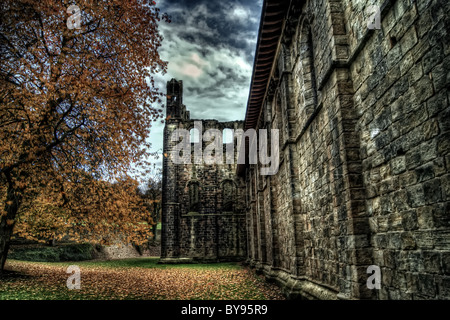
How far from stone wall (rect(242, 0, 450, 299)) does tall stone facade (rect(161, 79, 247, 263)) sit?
58.7 feet

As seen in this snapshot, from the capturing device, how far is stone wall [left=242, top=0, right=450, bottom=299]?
9.09 ft

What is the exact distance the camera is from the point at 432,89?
2.80 m

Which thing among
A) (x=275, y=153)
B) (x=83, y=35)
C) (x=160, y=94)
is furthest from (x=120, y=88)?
(x=275, y=153)

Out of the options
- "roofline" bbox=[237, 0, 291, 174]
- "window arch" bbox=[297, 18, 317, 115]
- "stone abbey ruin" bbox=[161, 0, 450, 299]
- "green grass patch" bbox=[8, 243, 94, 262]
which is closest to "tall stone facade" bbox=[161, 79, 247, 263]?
"green grass patch" bbox=[8, 243, 94, 262]

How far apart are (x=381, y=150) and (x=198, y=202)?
22.7 m

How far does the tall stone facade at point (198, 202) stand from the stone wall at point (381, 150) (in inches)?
704

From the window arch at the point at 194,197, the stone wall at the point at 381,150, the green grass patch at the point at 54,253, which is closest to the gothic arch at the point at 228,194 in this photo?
the window arch at the point at 194,197

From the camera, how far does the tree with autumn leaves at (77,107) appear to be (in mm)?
8102

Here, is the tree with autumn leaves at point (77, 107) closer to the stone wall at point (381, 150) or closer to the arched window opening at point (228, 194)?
the stone wall at point (381, 150)

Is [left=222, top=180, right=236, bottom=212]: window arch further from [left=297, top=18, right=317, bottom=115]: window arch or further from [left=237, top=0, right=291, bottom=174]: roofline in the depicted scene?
[left=297, top=18, right=317, bottom=115]: window arch

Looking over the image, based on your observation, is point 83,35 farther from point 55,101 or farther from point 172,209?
point 172,209

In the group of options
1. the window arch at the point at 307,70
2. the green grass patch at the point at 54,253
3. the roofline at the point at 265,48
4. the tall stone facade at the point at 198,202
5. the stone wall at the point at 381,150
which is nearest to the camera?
the stone wall at the point at 381,150

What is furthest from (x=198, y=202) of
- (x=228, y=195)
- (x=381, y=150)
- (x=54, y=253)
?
(x=381, y=150)

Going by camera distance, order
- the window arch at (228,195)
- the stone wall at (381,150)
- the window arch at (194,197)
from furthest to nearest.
→ the window arch at (228,195) < the window arch at (194,197) < the stone wall at (381,150)
